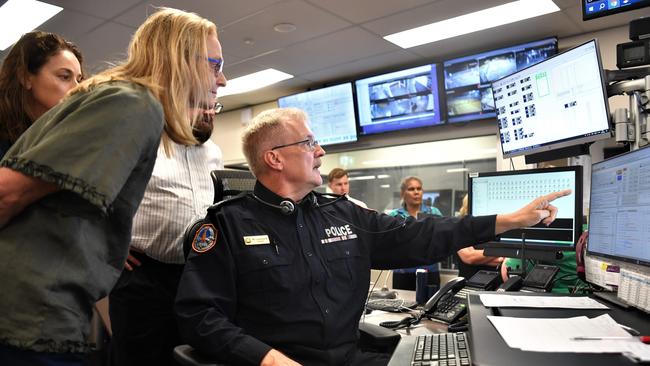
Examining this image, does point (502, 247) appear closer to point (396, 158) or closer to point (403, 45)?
point (403, 45)

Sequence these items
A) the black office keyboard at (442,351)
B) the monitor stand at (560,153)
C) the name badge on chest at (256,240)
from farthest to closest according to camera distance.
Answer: the monitor stand at (560,153), the name badge on chest at (256,240), the black office keyboard at (442,351)

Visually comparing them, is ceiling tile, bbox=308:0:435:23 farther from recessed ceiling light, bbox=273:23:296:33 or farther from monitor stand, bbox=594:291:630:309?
monitor stand, bbox=594:291:630:309

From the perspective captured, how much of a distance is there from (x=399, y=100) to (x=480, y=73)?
820mm

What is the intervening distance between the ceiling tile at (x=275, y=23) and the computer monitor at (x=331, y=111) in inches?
42.9

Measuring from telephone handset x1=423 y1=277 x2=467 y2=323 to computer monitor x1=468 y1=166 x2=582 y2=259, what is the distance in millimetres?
197

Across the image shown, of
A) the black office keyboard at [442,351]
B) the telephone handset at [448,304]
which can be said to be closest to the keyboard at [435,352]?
the black office keyboard at [442,351]

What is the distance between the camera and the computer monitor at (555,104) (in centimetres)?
156

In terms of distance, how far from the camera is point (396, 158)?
5.28m

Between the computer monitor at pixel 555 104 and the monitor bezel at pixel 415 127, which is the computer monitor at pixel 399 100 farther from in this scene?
the computer monitor at pixel 555 104

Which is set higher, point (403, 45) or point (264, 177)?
point (403, 45)

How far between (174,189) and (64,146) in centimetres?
79

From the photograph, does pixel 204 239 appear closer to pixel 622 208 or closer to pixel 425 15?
pixel 622 208

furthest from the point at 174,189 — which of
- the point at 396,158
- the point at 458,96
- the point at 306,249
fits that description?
the point at 396,158

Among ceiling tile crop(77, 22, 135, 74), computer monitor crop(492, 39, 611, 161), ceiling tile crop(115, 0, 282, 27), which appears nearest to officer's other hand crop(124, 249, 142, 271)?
computer monitor crop(492, 39, 611, 161)
